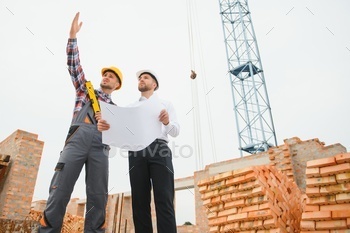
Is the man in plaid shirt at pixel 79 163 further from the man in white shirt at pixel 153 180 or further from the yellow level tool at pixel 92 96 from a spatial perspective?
the man in white shirt at pixel 153 180

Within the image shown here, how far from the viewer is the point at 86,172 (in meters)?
2.21

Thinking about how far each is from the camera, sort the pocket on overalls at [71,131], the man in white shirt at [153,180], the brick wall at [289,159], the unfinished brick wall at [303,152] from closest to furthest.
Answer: the man in white shirt at [153,180]
the pocket on overalls at [71,131]
the unfinished brick wall at [303,152]
the brick wall at [289,159]

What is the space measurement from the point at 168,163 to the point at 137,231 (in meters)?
0.56

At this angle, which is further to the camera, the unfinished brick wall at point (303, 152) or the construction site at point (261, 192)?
the unfinished brick wall at point (303, 152)

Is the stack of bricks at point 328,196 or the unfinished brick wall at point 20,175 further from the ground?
the unfinished brick wall at point 20,175

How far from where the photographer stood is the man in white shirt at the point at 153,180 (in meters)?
2.10

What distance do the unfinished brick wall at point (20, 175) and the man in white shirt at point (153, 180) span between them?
6.23 meters

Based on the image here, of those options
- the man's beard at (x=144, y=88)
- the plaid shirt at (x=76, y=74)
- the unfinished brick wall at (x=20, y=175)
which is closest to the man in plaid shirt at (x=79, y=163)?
the plaid shirt at (x=76, y=74)

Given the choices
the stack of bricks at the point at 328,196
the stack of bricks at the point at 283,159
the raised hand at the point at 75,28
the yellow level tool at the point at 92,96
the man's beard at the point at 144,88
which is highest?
the stack of bricks at the point at 283,159

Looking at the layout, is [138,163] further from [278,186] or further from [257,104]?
[257,104]

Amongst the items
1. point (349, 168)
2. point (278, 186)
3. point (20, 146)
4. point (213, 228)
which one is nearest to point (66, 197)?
point (213, 228)

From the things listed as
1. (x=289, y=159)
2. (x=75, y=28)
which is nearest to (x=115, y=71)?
(x=75, y=28)

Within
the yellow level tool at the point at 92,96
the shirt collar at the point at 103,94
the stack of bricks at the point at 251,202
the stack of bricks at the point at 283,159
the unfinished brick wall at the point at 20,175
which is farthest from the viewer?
the stack of bricks at the point at 283,159

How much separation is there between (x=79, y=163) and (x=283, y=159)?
877cm
